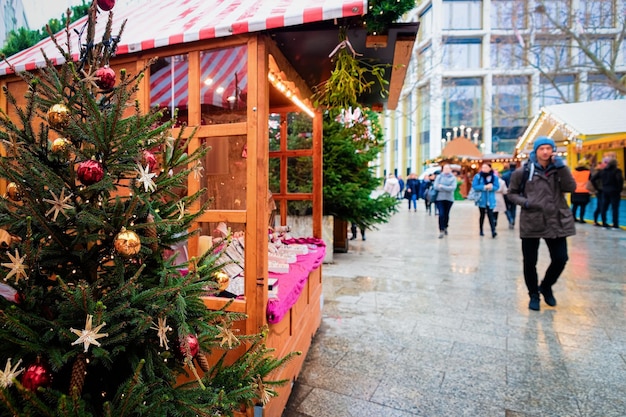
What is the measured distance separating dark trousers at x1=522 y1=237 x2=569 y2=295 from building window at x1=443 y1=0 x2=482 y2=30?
3685cm

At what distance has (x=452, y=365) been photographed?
3.02 meters

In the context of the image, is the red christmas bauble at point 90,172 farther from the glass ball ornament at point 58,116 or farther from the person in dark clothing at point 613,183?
the person in dark clothing at point 613,183

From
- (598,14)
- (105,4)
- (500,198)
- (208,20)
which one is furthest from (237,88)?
(598,14)

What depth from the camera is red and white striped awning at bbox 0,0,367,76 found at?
6.51 feet

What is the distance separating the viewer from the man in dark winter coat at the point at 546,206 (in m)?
4.02

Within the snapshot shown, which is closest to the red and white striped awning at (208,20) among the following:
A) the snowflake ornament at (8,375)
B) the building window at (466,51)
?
the snowflake ornament at (8,375)

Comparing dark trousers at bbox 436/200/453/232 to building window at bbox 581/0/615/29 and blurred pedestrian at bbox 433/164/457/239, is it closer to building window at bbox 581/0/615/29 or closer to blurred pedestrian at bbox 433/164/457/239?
blurred pedestrian at bbox 433/164/457/239

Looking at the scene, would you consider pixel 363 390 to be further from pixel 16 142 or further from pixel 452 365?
pixel 16 142

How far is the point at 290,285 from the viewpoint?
8.62ft

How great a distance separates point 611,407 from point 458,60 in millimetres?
38997

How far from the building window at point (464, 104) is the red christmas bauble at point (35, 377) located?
37682 mm

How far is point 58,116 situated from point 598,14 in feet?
61.7

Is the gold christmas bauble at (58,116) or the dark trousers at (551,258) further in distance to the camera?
the dark trousers at (551,258)

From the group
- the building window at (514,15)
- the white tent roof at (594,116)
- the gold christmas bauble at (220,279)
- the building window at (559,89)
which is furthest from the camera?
the building window at (559,89)
